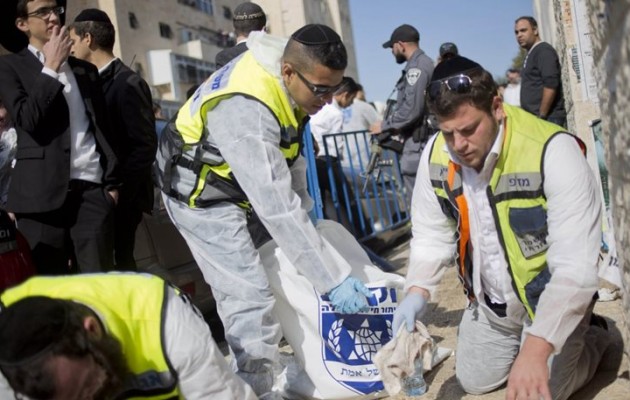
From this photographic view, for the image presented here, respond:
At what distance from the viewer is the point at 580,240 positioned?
237 cm

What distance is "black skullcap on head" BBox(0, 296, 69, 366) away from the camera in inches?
61.9

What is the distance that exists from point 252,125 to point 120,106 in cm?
121

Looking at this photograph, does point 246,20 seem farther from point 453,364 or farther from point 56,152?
point 453,364

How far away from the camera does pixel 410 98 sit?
5750 mm

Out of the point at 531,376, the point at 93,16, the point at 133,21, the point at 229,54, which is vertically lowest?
the point at 531,376

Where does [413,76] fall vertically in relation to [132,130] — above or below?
above

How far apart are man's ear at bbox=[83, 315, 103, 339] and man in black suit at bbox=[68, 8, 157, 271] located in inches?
78.1

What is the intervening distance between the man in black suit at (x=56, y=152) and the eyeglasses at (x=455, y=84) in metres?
1.62

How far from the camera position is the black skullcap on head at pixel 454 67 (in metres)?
2.57

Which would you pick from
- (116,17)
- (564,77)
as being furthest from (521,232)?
(116,17)

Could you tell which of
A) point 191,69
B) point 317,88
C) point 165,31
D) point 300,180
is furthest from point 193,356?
point 165,31

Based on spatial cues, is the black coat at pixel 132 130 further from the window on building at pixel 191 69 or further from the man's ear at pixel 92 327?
the window on building at pixel 191 69

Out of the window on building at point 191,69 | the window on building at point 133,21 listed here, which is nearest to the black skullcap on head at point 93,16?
the window on building at point 191,69

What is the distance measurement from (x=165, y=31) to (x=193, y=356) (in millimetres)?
34689
